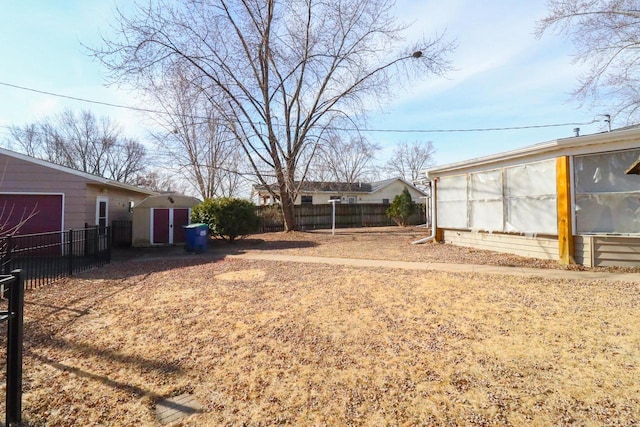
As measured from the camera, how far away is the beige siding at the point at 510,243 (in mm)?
8195

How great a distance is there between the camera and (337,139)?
54.1 feet

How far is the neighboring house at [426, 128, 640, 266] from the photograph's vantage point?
7160 mm

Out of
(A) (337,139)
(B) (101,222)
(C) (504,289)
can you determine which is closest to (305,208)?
(A) (337,139)

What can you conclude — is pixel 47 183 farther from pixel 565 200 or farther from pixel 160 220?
pixel 565 200

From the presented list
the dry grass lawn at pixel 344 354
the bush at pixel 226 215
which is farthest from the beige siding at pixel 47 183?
the dry grass lawn at pixel 344 354

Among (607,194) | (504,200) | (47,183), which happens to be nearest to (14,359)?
(607,194)

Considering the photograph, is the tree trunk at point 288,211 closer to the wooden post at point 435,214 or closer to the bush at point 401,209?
the bush at point 401,209

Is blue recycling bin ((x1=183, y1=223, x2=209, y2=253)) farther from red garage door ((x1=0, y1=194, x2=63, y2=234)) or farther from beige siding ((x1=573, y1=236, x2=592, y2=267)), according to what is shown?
beige siding ((x1=573, y1=236, x2=592, y2=267))

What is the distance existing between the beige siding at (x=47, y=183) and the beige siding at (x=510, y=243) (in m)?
12.8

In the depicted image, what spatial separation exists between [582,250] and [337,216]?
667 inches

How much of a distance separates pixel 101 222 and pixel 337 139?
10879 mm

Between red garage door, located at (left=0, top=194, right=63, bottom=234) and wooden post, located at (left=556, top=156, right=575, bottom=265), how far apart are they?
14.6 m

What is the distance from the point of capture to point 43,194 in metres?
10.6

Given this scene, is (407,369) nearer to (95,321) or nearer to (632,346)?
(632,346)
